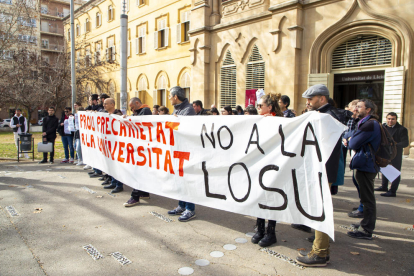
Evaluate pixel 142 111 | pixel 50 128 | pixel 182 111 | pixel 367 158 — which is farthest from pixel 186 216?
pixel 50 128

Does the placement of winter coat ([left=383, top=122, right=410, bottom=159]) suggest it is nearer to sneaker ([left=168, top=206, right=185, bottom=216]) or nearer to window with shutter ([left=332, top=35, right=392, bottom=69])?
sneaker ([left=168, top=206, right=185, bottom=216])

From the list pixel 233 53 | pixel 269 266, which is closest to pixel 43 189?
pixel 269 266

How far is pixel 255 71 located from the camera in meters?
14.8

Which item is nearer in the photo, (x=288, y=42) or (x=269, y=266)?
(x=269, y=266)

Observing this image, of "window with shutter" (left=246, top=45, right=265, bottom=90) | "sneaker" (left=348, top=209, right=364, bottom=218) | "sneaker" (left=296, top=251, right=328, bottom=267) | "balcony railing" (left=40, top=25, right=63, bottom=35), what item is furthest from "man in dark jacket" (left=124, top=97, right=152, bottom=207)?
"balcony railing" (left=40, top=25, right=63, bottom=35)

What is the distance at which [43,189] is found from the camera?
252 inches

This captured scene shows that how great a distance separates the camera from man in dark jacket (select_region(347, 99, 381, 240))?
12.4ft

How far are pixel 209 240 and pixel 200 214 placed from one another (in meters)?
1.02

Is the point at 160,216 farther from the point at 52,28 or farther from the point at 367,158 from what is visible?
the point at 52,28

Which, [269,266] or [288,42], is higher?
[288,42]

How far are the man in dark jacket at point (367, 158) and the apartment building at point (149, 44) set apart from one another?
16.6m

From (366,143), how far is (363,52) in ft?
30.5

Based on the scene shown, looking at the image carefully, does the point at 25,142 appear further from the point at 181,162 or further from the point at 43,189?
the point at 181,162

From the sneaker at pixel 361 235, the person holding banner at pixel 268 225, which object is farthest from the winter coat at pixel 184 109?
the sneaker at pixel 361 235
